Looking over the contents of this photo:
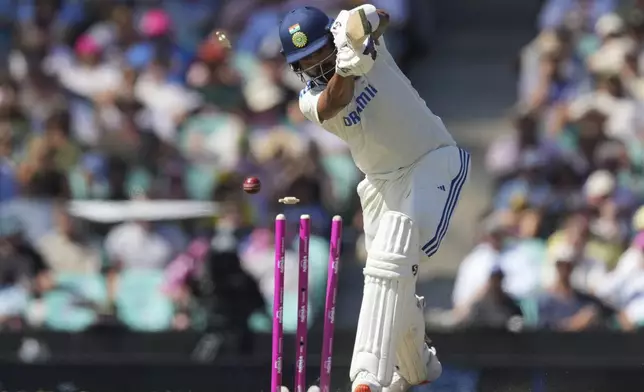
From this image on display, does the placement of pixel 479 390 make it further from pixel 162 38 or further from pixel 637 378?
pixel 162 38

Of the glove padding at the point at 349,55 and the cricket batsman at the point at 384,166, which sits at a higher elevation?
the glove padding at the point at 349,55

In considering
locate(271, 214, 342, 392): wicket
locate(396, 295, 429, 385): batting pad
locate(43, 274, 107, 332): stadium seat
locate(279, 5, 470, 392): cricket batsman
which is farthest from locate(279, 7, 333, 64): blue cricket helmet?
locate(43, 274, 107, 332): stadium seat

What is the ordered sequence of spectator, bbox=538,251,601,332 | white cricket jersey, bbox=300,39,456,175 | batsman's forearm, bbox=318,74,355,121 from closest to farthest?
batsman's forearm, bbox=318,74,355,121
white cricket jersey, bbox=300,39,456,175
spectator, bbox=538,251,601,332

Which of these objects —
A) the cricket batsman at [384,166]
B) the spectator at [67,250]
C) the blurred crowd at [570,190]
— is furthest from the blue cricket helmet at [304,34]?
the spectator at [67,250]

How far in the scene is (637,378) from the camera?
20.1 ft

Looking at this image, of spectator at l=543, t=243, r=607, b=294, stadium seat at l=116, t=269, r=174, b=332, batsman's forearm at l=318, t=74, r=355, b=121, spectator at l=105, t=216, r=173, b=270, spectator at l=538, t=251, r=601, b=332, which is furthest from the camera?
spectator at l=105, t=216, r=173, b=270

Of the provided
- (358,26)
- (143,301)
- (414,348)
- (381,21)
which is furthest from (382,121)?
(143,301)

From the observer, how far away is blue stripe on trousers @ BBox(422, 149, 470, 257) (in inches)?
210

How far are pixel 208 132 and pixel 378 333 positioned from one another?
4292 millimetres

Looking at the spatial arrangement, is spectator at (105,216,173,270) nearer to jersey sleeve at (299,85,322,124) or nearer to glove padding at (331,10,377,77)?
jersey sleeve at (299,85,322,124)

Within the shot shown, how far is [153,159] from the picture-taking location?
9070mm

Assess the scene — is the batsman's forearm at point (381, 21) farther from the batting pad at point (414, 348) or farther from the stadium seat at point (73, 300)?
the stadium seat at point (73, 300)

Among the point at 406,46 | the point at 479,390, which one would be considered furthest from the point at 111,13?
the point at 479,390

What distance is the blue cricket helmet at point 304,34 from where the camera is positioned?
5102mm
